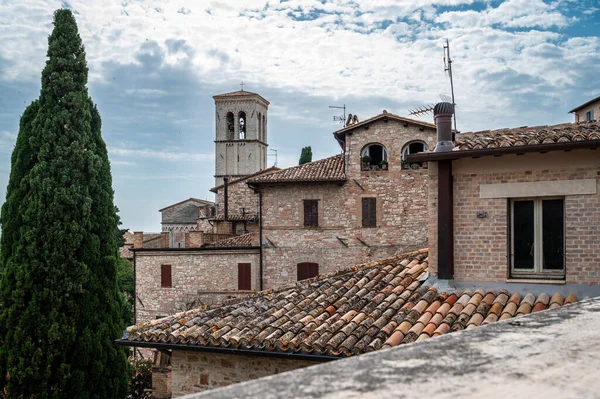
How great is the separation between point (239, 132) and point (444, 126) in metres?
46.7

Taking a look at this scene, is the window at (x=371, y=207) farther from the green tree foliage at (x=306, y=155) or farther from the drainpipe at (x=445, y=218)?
the drainpipe at (x=445, y=218)

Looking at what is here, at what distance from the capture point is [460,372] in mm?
1549

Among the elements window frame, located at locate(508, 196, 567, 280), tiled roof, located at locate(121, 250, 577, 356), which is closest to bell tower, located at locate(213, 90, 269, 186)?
tiled roof, located at locate(121, 250, 577, 356)

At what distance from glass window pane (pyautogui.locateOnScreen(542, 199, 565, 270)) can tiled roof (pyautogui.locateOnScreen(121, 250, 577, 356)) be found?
21.4 inches

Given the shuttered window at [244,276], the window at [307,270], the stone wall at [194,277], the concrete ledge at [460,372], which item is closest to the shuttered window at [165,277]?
the stone wall at [194,277]

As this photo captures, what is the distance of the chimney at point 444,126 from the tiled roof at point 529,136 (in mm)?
147

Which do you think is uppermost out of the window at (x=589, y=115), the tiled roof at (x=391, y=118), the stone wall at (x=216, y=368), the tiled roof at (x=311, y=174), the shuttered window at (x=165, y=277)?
the window at (x=589, y=115)

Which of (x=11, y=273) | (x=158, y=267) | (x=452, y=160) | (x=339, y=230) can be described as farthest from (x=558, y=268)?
(x=158, y=267)

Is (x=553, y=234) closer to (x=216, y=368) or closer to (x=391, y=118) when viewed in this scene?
(x=216, y=368)

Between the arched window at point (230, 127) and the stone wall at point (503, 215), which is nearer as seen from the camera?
the stone wall at point (503, 215)

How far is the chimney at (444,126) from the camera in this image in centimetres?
888

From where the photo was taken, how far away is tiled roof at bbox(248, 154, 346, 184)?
81.7 ft

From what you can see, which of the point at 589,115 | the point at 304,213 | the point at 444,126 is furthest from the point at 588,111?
the point at 444,126

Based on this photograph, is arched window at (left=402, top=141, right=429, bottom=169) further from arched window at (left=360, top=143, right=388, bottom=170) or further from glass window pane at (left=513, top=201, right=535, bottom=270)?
glass window pane at (left=513, top=201, right=535, bottom=270)
